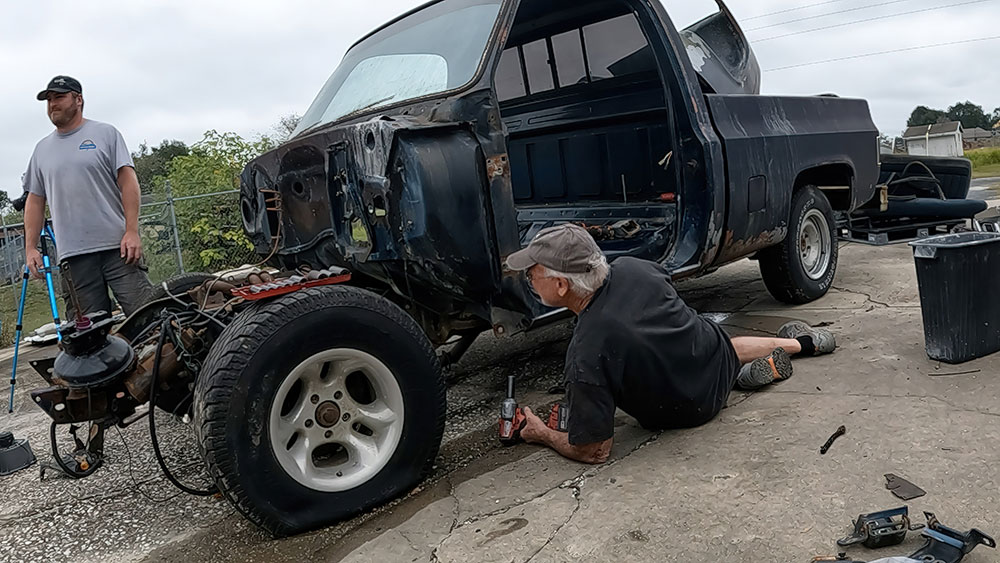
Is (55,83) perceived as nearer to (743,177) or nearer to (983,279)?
(743,177)

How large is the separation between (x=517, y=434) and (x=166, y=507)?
1547 millimetres

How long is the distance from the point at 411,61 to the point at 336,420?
74.8 inches

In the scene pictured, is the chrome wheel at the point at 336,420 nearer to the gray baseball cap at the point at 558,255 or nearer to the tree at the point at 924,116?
the gray baseball cap at the point at 558,255

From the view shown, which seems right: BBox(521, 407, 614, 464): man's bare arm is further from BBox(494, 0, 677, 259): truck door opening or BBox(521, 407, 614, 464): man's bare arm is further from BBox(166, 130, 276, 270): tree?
BBox(166, 130, 276, 270): tree

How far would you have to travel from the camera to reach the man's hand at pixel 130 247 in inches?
158

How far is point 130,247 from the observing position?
4.04 m

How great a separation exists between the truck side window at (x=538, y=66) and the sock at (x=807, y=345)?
2.45 meters

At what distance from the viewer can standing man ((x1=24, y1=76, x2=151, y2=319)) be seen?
156 inches

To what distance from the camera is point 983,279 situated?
349cm

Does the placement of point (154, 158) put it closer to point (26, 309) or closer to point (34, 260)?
point (26, 309)

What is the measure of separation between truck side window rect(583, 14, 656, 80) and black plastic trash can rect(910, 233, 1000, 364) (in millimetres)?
→ 2056

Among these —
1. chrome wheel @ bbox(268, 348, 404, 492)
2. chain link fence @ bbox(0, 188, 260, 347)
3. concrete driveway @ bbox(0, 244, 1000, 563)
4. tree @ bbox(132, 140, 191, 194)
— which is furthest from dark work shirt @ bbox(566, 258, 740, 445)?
tree @ bbox(132, 140, 191, 194)

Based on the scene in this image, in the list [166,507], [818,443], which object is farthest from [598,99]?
[166,507]

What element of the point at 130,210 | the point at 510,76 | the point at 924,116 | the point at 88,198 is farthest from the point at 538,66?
the point at 924,116
